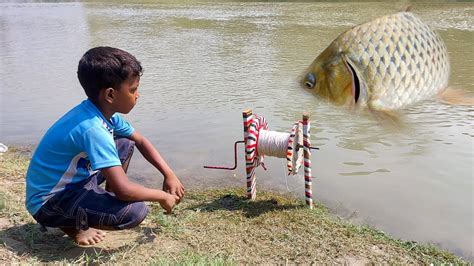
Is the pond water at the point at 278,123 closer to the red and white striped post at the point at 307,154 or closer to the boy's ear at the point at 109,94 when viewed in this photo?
the red and white striped post at the point at 307,154

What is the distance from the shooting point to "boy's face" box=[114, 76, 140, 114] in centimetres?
304

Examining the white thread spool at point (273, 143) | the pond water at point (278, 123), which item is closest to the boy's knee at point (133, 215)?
the pond water at point (278, 123)

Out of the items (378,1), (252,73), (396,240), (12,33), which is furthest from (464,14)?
(396,240)

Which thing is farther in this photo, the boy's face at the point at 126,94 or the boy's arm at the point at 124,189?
the boy's face at the point at 126,94

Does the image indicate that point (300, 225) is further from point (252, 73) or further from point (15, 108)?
point (252, 73)

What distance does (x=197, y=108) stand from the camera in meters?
8.29

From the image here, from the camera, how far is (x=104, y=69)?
9.68 feet

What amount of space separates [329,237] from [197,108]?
4902 millimetres

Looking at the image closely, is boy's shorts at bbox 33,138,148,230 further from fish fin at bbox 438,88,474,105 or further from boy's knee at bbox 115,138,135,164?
fish fin at bbox 438,88,474,105

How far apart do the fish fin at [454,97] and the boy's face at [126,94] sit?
1.74 meters

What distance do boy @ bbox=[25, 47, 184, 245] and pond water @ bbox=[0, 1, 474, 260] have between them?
1.08m

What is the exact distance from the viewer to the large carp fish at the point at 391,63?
7.63 feet

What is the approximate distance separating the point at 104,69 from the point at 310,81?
1210 millimetres

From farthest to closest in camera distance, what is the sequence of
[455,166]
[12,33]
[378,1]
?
[378,1]
[12,33]
[455,166]
